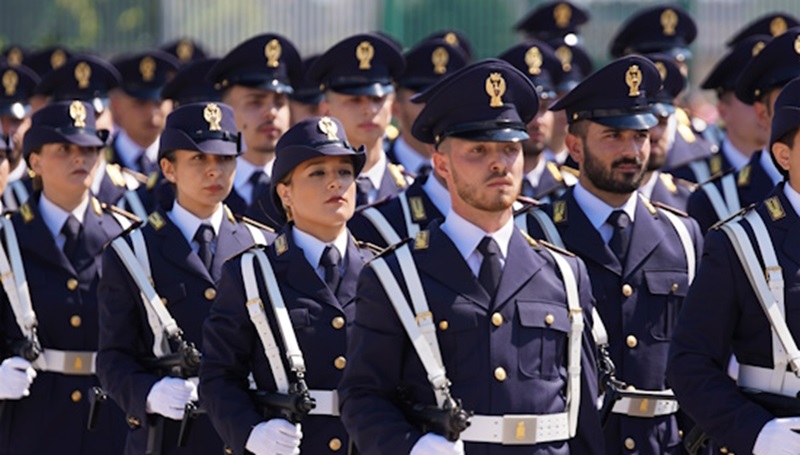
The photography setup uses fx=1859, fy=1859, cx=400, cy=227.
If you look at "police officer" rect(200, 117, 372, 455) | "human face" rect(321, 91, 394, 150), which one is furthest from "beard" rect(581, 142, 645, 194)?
"human face" rect(321, 91, 394, 150)

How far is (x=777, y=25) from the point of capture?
13.3 meters

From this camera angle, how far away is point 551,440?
6.87 metres

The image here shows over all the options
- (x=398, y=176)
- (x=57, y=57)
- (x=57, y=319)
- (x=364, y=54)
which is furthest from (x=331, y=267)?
(x=57, y=57)

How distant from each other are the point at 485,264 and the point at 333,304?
1.09 m

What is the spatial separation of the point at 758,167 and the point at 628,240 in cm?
173

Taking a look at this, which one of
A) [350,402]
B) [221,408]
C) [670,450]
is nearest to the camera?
[350,402]

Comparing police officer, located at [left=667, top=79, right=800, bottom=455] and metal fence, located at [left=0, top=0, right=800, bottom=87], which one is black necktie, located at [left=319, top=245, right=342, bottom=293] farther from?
metal fence, located at [left=0, top=0, right=800, bottom=87]

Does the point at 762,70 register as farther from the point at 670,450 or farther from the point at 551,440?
the point at 551,440

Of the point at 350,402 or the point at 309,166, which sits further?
the point at 309,166

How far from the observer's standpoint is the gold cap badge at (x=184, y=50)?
58.9 feet

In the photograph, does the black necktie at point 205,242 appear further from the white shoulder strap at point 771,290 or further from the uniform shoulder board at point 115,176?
the uniform shoulder board at point 115,176

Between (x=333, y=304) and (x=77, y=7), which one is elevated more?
(x=77, y=7)

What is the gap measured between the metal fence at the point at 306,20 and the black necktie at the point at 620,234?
12.8 m

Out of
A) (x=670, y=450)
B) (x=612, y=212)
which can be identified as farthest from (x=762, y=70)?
(x=670, y=450)
